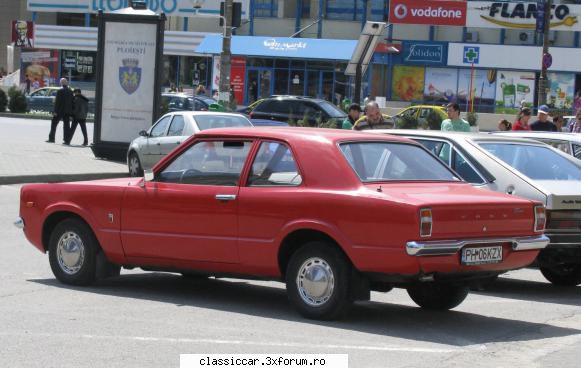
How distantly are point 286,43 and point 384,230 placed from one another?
51.5 meters

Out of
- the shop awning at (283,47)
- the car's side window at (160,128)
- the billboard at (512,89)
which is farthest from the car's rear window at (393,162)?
the billboard at (512,89)

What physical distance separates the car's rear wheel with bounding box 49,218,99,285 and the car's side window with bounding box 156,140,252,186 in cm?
92

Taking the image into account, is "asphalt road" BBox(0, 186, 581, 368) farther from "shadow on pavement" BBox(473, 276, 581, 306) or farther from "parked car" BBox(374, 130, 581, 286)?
"parked car" BBox(374, 130, 581, 286)

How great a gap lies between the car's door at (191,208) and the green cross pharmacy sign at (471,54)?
48906mm

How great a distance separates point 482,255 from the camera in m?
8.43

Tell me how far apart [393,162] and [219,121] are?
13777 millimetres

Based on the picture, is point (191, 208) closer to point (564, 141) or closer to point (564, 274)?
point (564, 274)

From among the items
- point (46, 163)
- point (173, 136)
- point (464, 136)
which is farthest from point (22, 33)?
point (464, 136)

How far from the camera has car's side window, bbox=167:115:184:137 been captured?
22812 mm

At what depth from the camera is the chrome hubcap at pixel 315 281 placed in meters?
8.44

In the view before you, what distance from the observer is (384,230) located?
26.6ft

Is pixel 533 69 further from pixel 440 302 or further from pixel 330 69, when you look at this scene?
pixel 440 302

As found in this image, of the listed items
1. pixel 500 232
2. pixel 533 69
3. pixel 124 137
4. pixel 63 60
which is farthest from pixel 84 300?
pixel 63 60

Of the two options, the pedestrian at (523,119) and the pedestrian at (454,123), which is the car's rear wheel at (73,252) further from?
the pedestrian at (523,119)
